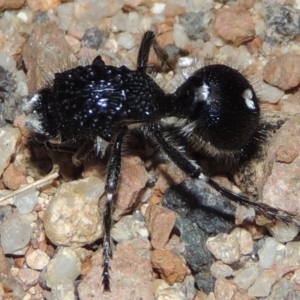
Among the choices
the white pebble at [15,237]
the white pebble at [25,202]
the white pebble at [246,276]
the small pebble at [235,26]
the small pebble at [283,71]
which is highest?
the small pebble at [235,26]

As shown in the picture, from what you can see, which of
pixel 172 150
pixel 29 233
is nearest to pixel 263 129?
pixel 172 150

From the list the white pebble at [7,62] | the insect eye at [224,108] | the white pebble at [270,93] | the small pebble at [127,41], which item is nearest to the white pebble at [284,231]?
the insect eye at [224,108]

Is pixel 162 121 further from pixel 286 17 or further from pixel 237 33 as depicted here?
pixel 286 17

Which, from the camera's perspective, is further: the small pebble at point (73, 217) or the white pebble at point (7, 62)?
the white pebble at point (7, 62)

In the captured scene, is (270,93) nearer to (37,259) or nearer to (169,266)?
(169,266)

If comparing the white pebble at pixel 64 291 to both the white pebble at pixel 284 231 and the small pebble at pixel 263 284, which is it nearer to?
the small pebble at pixel 263 284

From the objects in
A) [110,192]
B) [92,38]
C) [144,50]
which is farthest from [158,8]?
[110,192]

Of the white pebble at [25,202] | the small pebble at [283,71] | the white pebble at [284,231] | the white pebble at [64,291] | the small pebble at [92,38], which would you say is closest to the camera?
the white pebble at [64,291]

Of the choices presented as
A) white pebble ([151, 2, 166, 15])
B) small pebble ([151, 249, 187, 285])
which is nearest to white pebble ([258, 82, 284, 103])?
white pebble ([151, 2, 166, 15])

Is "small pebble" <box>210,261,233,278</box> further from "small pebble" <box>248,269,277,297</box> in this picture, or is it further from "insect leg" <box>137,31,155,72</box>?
"insect leg" <box>137,31,155,72</box>
